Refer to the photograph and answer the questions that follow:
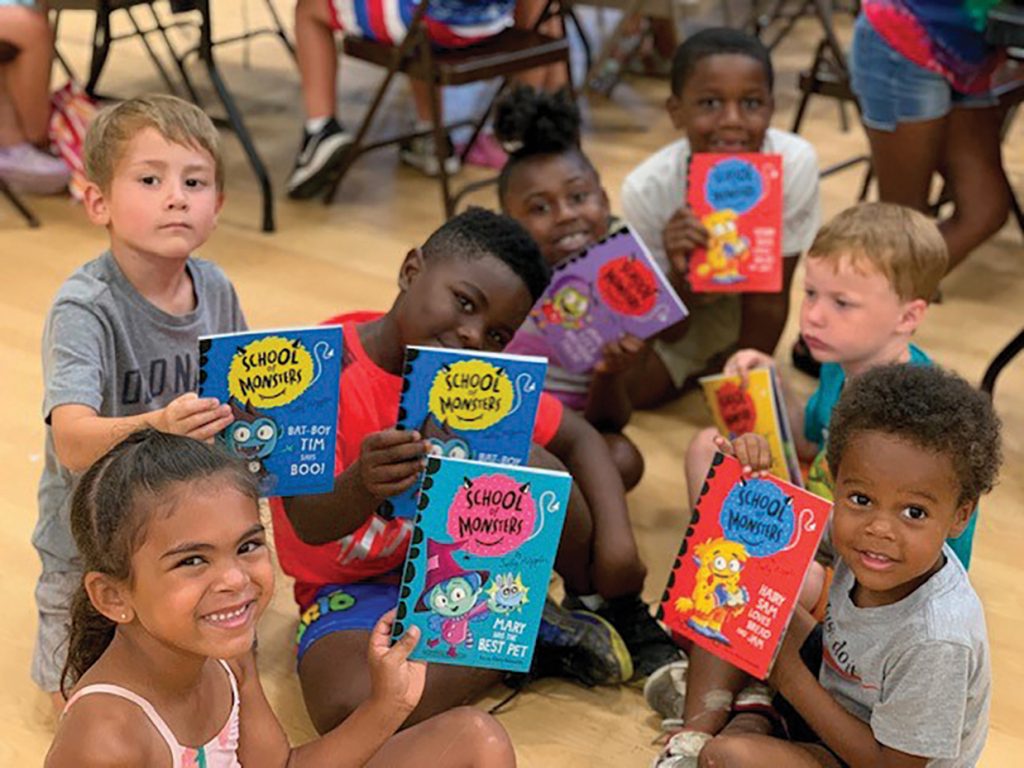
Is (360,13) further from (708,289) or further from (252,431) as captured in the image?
(252,431)

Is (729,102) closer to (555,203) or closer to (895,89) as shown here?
(555,203)

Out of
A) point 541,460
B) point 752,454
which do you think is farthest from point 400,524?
point 752,454

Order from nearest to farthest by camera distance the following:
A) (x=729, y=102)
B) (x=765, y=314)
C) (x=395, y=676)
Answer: (x=395, y=676) < (x=729, y=102) < (x=765, y=314)

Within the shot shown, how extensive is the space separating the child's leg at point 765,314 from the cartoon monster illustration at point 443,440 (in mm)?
1308

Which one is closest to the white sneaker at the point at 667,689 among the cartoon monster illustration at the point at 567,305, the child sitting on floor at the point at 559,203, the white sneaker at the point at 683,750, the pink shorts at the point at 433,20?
the white sneaker at the point at 683,750

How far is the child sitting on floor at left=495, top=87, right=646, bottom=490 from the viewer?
2.75 m

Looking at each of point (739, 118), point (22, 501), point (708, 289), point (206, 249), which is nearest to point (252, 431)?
point (22, 501)

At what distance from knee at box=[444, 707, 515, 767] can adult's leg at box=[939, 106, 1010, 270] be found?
220cm

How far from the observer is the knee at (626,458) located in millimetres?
2795

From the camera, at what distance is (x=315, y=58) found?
434 cm

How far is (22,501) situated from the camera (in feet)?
9.13

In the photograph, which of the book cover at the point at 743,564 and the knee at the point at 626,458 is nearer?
the book cover at the point at 743,564

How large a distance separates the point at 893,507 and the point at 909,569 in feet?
0.28

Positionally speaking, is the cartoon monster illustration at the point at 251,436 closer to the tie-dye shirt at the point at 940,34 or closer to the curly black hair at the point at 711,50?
the curly black hair at the point at 711,50
